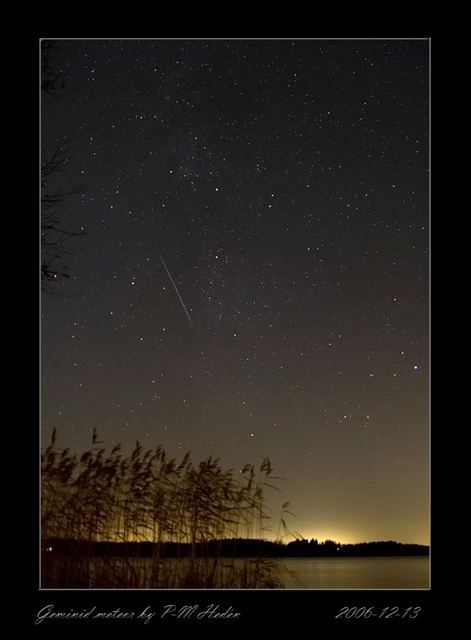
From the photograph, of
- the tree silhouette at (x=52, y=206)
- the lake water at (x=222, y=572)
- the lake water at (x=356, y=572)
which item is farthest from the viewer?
the tree silhouette at (x=52, y=206)

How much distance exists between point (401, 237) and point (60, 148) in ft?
7.79

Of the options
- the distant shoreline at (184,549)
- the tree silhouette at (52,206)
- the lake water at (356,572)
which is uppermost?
the tree silhouette at (52,206)

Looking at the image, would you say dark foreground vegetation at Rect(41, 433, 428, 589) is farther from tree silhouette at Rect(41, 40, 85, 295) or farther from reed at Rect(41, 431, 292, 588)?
tree silhouette at Rect(41, 40, 85, 295)

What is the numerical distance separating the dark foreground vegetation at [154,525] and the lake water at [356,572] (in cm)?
9

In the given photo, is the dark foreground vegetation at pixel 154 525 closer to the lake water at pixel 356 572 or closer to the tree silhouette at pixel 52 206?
the lake water at pixel 356 572

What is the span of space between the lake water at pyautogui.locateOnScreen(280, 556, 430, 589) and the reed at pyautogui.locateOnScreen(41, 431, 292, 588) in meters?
0.19

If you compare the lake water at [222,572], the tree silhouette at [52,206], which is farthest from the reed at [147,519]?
the tree silhouette at [52,206]

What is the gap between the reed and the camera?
190 inches

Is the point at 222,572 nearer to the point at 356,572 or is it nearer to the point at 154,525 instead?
the point at 154,525

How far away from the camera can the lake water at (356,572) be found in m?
4.95
